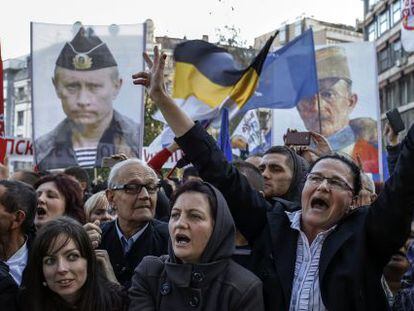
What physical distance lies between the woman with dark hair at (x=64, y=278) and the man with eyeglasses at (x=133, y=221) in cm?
59

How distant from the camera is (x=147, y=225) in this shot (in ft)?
13.0

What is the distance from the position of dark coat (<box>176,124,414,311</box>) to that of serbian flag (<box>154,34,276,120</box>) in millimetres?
4016

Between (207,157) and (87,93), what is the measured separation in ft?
16.2

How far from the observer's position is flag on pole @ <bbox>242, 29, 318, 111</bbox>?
28.5 feet

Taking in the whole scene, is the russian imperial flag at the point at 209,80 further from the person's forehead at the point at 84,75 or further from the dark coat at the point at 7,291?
the dark coat at the point at 7,291

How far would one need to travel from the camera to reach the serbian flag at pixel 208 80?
7410 mm

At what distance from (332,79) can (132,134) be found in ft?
15.4

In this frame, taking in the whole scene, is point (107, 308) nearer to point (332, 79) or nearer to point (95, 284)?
point (95, 284)

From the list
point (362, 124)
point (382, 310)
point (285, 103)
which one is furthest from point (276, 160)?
point (362, 124)

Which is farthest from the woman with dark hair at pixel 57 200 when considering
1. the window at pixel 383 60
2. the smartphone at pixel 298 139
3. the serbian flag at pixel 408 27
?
the window at pixel 383 60

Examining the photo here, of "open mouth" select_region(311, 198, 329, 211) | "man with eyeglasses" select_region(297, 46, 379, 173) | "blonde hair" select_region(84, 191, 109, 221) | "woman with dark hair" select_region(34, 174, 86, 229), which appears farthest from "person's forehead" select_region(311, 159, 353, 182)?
"man with eyeglasses" select_region(297, 46, 379, 173)

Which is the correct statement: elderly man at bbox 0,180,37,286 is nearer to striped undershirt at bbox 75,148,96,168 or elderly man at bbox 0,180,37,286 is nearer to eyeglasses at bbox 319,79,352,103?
striped undershirt at bbox 75,148,96,168

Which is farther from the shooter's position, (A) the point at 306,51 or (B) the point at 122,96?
(A) the point at 306,51

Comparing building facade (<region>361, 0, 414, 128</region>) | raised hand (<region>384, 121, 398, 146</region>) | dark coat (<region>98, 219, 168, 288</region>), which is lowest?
dark coat (<region>98, 219, 168, 288</region>)
